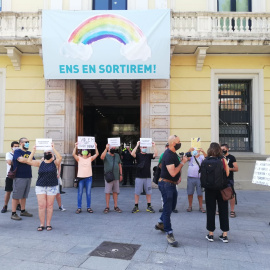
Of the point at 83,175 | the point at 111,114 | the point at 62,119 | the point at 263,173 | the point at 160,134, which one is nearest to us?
the point at 263,173

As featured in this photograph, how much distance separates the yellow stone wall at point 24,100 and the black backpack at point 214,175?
808 cm

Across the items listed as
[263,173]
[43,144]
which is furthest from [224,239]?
[43,144]

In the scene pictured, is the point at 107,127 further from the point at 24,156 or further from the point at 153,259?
the point at 153,259

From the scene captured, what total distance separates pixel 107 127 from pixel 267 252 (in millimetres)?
18119

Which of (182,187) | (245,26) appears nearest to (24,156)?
(182,187)

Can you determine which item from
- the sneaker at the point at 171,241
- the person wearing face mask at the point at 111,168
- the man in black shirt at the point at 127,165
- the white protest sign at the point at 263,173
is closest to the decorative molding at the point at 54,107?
the man in black shirt at the point at 127,165

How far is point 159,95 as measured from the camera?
11508mm

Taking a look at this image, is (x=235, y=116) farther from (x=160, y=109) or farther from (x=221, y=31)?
(x=221, y=31)

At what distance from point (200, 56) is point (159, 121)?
9.58ft

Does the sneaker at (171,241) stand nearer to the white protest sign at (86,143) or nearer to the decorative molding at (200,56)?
the white protest sign at (86,143)

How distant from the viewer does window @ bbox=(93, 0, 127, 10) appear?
12.1 m

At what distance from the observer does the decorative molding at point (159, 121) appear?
11.4 m

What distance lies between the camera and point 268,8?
11594mm

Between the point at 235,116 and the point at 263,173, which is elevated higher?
the point at 235,116
